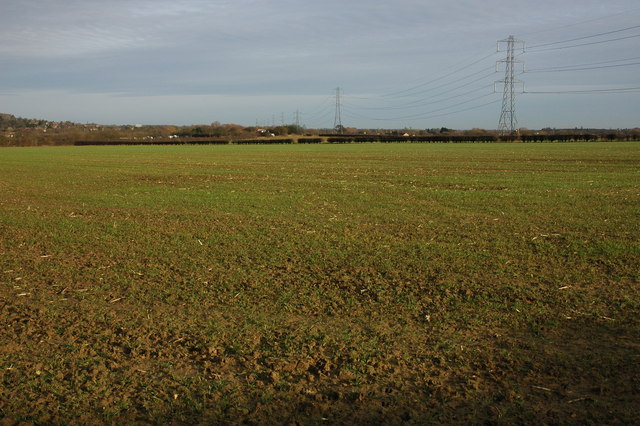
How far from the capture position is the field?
4434 millimetres

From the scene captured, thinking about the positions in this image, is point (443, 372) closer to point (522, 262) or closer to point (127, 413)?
point (127, 413)

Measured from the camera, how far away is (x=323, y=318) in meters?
6.33

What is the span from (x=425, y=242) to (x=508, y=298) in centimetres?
345

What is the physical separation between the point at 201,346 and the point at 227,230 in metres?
6.48

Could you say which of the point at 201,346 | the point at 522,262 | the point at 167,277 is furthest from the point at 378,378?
the point at 522,262

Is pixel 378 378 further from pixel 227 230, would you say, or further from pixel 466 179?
pixel 466 179

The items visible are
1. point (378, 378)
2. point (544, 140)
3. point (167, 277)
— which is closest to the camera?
point (378, 378)

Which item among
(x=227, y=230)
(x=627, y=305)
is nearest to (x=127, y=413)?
(x=627, y=305)

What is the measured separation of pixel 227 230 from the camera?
11867 millimetres

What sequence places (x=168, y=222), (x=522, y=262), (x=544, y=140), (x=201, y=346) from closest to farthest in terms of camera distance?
(x=201, y=346), (x=522, y=262), (x=168, y=222), (x=544, y=140)

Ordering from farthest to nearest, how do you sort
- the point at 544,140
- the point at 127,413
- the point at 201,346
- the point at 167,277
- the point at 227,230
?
the point at 544,140 < the point at 227,230 < the point at 167,277 < the point at 201,346 < the point at 127,413

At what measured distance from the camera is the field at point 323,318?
4.43m

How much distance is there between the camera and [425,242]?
408 inches

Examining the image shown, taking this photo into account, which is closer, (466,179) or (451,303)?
(451,303)
